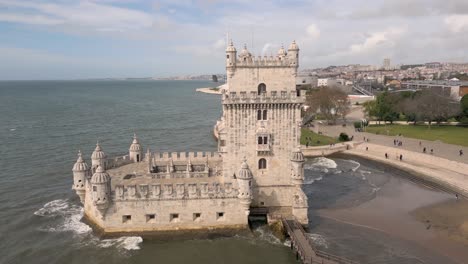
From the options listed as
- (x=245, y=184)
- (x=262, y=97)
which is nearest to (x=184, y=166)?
(x=245, y=184)

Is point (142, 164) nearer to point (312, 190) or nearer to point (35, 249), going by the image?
point (35, 249)

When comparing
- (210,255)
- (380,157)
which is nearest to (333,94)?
(380,157)

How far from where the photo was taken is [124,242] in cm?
3319

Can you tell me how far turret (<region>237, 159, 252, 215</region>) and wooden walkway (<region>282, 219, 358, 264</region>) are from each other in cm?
452

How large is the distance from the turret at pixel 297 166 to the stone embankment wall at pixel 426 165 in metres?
25.3

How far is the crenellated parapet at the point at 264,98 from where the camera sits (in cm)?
3481

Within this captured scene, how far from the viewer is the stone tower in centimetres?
3500

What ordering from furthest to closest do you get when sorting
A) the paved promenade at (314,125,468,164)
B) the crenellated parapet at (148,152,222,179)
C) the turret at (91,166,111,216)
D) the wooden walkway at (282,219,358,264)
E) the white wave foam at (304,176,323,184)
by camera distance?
the paved promenade at (314,125,468,164) → the white wave foam at (304,176,323,184) → the crenellated parapet at (148,152,222,179) → the turret at (91,166,111,216) → the wooden walkway at (282,219,358,264)

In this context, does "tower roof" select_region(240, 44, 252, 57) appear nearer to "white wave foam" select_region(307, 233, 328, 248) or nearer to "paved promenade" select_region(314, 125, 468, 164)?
"white wave foam" select_region(307, 233, 328, 248)

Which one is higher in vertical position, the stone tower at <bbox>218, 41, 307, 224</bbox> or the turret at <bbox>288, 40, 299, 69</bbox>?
the turret at <bbox>288, 40, 299, 69</bbox>

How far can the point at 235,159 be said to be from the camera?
3631 centimetres

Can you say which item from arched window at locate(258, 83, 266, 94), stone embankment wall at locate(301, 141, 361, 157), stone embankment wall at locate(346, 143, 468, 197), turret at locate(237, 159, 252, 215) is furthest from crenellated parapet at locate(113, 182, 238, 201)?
stone embankment wall at locate(301, 141, 361, 157)

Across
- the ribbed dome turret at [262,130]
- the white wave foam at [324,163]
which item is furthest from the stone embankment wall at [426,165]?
the ribbed dome turret at [262,130]

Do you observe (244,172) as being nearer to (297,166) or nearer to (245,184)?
(245,184)
